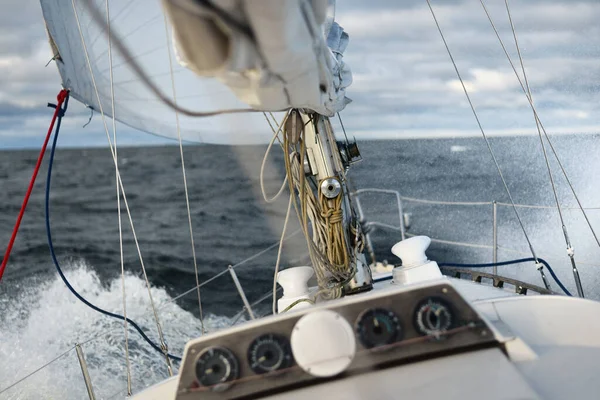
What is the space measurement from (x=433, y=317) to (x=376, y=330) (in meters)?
0.14

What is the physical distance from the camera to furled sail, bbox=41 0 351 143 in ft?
3.70

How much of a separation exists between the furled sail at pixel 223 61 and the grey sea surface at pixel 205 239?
0.53 m

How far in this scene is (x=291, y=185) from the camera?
2.23 metres

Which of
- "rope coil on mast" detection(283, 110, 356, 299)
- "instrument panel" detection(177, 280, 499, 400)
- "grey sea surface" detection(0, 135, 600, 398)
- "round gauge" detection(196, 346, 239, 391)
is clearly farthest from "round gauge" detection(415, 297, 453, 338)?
"grey sea surface" detection(0, 135, 600, 398)

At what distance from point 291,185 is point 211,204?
12649 millimetres

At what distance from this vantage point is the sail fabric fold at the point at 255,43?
108 cm

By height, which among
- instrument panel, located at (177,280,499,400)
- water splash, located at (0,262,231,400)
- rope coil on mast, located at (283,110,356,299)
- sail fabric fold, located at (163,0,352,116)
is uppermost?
sail fabric fold, located at (163,0,352,116)

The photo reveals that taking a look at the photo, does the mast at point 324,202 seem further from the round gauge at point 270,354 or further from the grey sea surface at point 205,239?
the round gauge at point 270,354

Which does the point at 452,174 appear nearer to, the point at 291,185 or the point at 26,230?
the point at 26,230

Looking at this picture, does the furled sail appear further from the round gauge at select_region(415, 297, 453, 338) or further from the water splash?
the water splash

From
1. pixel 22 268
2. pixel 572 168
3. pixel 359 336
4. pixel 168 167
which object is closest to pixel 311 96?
pixel 359 336

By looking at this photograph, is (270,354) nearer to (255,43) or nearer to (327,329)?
(327,329)

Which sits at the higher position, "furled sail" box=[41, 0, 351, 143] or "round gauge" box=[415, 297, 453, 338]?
"furled sail" box=[41, 0, 351, 143]

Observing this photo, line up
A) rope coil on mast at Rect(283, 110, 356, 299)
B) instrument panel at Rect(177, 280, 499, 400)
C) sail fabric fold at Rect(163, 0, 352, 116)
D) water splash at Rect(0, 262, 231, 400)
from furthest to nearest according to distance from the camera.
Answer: water splash at Rect(0, 262, 231, 400) < rope coil on mast at Rect(283, 110, 356, 299) < instrument panel at Rect(177, 280, 499, 400) < sail fabric fold at Rect(163, 0, 352, 116)
